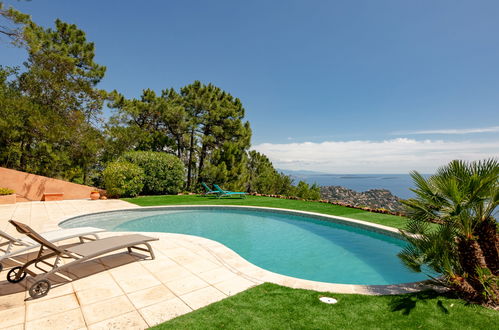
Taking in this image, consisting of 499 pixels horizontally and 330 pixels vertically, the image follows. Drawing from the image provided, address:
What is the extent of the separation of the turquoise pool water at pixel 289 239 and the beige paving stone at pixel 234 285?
2212 mm

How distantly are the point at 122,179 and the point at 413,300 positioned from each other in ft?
53.0

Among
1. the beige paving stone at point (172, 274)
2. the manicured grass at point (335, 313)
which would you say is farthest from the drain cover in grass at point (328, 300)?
the beige paving stone at point (172, 274)

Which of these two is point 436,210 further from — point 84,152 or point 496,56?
point 84,152

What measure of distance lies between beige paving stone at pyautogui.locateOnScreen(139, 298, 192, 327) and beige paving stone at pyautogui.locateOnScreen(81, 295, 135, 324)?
10.3 inches

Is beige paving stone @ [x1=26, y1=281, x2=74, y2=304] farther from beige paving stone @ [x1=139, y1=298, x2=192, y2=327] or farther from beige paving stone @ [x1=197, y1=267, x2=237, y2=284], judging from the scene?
beige paving stone @ [x1=197, y1=267, x2=237, y2=284]

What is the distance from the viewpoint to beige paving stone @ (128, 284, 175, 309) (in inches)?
132

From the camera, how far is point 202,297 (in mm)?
3564

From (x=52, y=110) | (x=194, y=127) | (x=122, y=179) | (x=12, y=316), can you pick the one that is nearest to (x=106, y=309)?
(x=12, y=316)

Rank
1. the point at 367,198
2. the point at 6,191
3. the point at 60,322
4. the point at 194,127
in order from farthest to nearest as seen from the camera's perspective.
Answer: the point at 367,198, the point at 194,127, the point at 6,191, the point at 60,322

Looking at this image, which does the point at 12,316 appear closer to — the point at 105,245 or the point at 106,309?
the point at 106,309

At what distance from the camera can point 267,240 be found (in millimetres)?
8703

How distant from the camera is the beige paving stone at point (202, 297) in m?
3.38

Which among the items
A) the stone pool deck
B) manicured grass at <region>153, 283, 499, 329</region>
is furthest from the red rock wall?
manicured grass at <region>153, 283, 499, 329</region>

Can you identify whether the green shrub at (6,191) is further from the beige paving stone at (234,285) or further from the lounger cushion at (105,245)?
the beige paving stone at (234,285)
